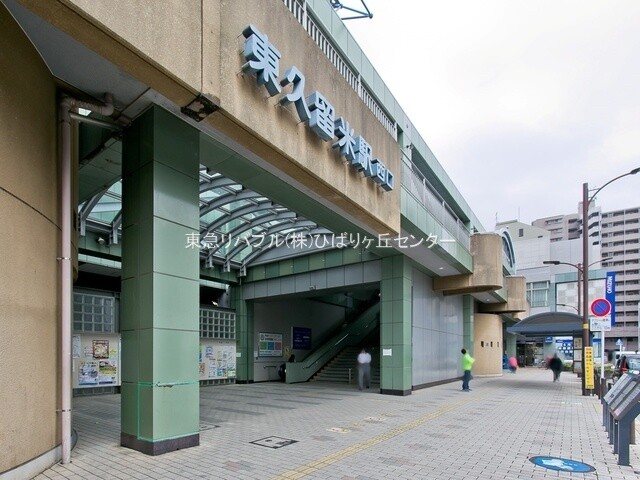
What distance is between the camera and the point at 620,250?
91.4m

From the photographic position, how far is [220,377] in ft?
66.3

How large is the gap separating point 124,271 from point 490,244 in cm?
1707

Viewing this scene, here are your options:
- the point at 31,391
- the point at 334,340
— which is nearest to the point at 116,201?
the point at 31,391

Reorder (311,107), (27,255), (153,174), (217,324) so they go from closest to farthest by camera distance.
→ (27,255), (153,174), (311,107), (217,324)

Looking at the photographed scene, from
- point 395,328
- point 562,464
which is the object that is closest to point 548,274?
point 395,328

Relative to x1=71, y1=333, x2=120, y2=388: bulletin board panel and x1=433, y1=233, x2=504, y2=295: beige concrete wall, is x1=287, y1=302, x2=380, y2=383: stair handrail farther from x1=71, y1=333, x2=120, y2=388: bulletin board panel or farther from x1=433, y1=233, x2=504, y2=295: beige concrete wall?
x1=71, y1=333, x2=120, y2=388: bulletin board panel

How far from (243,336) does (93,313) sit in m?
7.27

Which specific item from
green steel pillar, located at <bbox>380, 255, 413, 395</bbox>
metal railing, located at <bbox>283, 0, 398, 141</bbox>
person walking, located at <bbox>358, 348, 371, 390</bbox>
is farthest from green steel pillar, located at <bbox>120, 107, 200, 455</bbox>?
person walking, located at <bbox>358, 348, 371, 390</bbox>

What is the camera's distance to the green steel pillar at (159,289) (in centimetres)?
720

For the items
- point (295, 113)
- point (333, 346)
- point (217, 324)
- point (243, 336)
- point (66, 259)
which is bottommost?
point (333, 346)

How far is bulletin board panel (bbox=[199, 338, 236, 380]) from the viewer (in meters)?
19.5

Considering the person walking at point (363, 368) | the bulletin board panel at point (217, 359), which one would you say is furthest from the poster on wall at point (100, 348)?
the person walking at point (363, 368)

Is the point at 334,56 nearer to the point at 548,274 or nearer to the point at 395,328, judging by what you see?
the point at 395,328

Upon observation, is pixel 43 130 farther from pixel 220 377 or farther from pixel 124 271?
pixel 220 377
